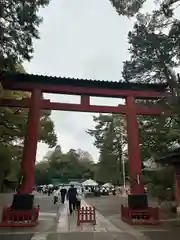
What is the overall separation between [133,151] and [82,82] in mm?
4644

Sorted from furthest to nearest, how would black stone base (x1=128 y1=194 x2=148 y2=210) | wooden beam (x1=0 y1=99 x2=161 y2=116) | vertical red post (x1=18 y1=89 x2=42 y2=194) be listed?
wooden beam (x1=0 y1=99 x2=161 y2=116) → black stone base (x1=128 y1=194 x2=148 y2=210) → vertical red post (x1=18 y1=89 x2=42 y2=194)

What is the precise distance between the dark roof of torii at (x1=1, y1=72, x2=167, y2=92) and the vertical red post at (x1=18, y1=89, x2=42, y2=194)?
2.36 ft

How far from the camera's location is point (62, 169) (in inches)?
3282

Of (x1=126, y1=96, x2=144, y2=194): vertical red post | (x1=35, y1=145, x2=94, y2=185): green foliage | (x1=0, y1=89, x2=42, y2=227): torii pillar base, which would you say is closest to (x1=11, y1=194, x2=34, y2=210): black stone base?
(x1=0, y1=89, x2=42, y2=227): torii pillar base

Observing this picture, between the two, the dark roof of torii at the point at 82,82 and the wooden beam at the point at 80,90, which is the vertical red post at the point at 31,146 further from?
the dark roof of torii at the point at 82,82

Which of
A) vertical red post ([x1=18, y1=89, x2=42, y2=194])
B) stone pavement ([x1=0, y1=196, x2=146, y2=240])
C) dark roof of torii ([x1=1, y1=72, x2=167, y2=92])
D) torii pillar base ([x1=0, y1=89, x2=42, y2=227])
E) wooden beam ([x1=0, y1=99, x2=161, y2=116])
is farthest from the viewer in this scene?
dark roof of torii ([x1=1, y1=72, x2=167, y2=92])

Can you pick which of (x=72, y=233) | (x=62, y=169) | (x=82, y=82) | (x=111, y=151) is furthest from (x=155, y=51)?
(x=62, y=169)

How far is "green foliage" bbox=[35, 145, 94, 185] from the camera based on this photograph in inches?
3152

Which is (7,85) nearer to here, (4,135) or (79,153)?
(4,135)

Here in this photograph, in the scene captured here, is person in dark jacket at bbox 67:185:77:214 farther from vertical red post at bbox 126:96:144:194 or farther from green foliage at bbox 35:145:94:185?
green foliage at bbox 35:145:94:185

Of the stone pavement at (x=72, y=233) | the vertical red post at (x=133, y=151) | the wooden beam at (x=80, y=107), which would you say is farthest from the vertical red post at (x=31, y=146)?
the vertical red post at (x=133, y=151)

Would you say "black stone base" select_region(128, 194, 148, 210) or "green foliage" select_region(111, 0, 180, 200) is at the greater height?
"green foliage" select_region(111, 0, 180, 200)

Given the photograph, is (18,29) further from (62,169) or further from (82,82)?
(62,169)

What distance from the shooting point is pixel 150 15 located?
11.7 metres
